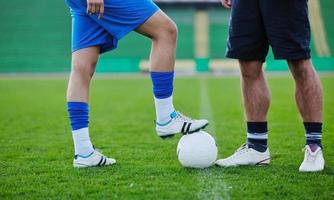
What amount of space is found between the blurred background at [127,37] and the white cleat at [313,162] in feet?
65.7

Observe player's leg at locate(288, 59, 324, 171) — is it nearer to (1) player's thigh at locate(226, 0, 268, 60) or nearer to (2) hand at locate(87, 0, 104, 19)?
(1) player's thigh at locate(226, 0, 268, 60)

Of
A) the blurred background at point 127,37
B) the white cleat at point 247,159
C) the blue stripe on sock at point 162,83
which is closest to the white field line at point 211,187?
the white cleat at point 247,159

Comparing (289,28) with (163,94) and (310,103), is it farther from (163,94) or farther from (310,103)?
(163,94)

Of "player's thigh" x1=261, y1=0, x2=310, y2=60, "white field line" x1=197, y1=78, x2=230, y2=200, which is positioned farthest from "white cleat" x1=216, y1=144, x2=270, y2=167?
"player's thigh" x1=261, y1=0, x2=310, y2=60

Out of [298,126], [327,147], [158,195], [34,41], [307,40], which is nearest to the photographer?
[158,195]

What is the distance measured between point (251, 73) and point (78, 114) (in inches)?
49.3

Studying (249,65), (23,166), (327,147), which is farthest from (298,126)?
(23,166)

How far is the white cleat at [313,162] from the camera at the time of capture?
332cm

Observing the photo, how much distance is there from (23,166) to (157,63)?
1.23 meters

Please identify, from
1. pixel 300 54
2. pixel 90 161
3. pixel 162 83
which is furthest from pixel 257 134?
pixel 90 161

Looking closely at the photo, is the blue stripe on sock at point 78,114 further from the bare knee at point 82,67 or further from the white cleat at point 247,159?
the white cleat at point 247,159

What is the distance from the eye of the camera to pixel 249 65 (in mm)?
3633

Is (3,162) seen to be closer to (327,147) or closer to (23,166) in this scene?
(23,166)

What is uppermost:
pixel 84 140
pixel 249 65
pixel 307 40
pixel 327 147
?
pixel 307 40
